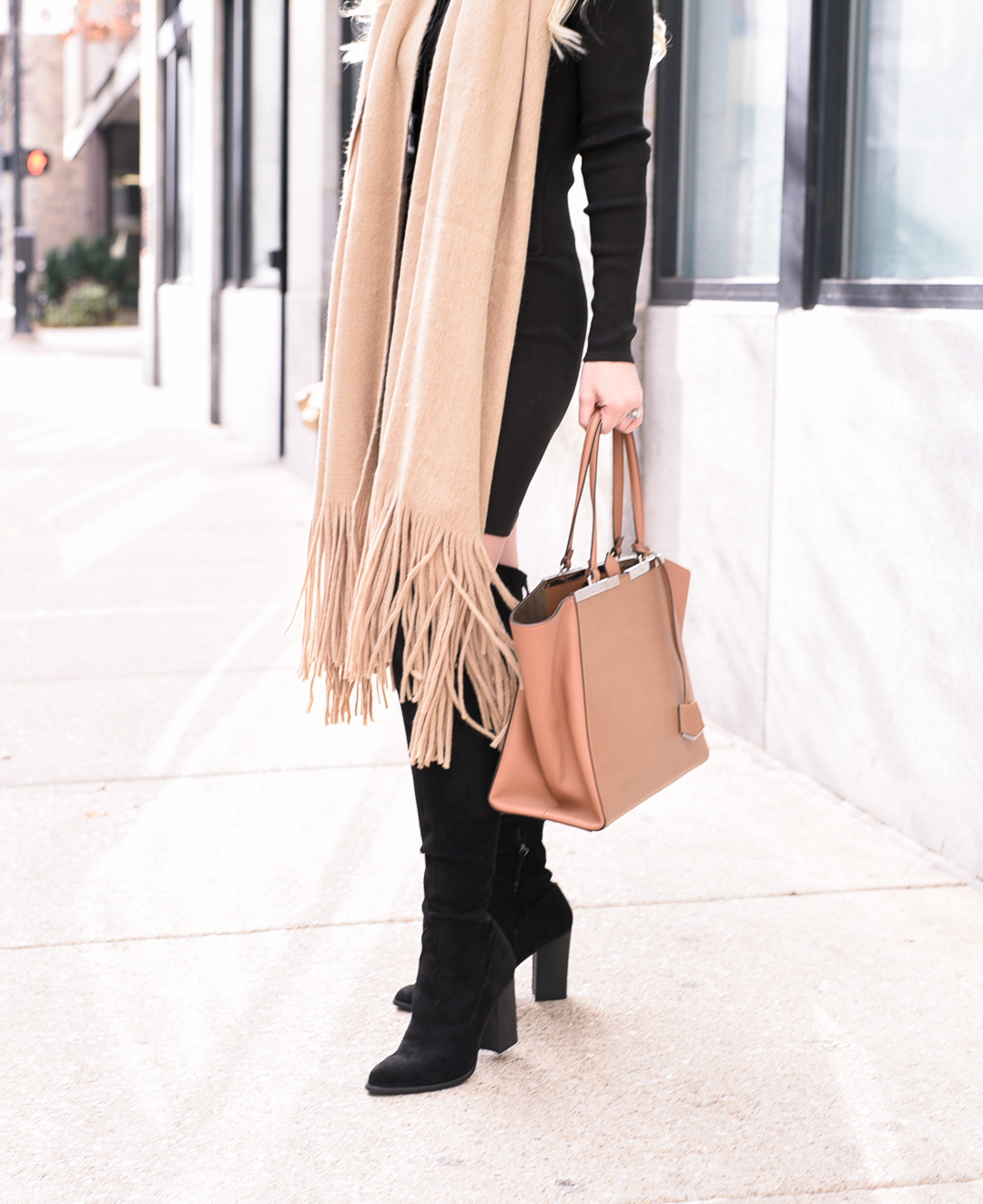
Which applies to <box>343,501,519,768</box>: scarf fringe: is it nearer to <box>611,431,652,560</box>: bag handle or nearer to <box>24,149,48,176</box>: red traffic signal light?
<box>611,431,652,560</box>: bag handle

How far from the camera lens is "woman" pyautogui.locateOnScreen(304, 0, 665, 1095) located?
226 centimetres

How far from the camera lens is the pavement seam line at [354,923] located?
302 centimetres

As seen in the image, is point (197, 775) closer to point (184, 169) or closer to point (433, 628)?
point (433, 628)

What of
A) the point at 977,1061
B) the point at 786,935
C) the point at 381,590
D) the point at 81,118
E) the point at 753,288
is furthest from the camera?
the point at 81,118

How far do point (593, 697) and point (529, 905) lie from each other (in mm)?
547

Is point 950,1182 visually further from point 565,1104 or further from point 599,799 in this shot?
point 599,799

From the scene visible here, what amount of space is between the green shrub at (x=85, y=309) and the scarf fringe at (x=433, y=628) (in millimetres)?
33791

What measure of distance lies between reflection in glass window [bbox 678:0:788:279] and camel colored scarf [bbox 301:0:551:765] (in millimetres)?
2250

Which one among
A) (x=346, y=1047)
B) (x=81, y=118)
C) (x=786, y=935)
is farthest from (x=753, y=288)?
(x=81, y=118)

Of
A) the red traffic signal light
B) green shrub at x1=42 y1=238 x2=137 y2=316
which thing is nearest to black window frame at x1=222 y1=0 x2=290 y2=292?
the red traffic signal light

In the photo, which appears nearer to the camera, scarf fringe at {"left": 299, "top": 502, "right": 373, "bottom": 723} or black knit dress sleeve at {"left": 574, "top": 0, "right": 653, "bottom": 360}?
black knit dress sleeve at {"left": 574, "top": 0, "right": 653, "bottom": 360}

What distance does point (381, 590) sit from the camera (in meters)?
2.33

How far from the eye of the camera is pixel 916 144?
374 centimetres

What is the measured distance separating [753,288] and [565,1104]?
2.68 meters
